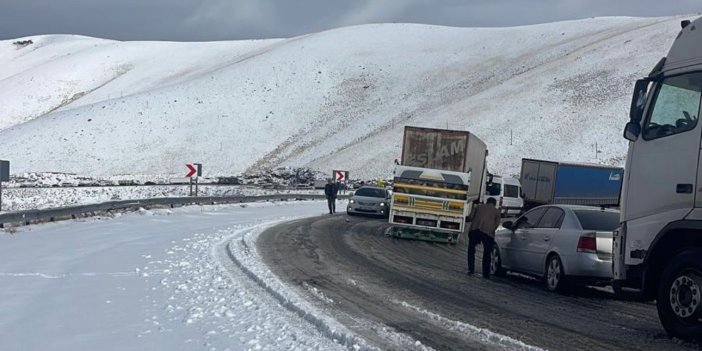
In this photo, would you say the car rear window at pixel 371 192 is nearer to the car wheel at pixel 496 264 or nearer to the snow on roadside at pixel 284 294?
the snow on roadside at pixel 284 294

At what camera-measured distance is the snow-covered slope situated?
73.8 metres

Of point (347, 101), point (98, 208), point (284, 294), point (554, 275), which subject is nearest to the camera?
point (284, 294)

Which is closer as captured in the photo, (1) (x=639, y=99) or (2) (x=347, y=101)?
(1) (x=639, y=99)

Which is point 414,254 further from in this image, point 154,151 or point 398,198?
point 154,151

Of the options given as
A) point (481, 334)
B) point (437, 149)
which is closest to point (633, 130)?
point (481, 334)

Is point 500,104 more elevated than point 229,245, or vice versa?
point 500,104

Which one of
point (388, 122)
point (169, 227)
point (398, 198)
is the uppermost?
point (388, 122)

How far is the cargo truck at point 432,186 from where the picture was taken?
23562mm

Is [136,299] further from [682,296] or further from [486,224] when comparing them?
[486,224]

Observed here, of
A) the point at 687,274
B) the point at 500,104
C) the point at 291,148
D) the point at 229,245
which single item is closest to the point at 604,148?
the point at 500,104

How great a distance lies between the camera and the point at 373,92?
317 feet

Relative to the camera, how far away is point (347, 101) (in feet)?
312

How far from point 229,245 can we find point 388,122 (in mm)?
65635

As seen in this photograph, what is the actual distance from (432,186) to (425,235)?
4.83 feet
